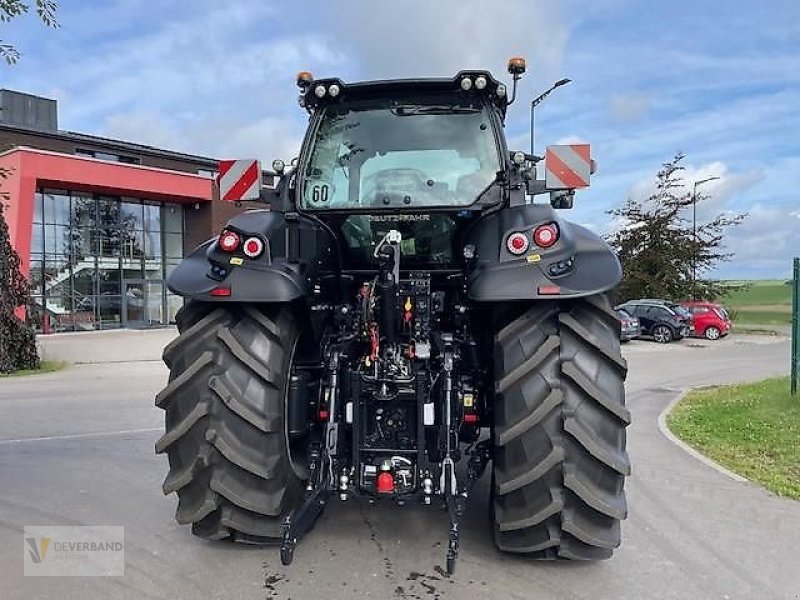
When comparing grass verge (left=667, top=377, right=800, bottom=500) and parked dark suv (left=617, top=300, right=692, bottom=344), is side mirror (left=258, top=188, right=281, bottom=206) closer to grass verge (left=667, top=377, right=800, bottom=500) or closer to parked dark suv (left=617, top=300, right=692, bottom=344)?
grass verge (left=667, top=377, right=800, bottom=500)

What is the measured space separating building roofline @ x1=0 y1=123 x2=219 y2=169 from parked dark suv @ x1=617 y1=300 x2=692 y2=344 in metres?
21.7

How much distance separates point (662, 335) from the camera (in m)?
30.0

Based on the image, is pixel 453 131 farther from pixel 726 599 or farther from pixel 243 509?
pixel 726 599

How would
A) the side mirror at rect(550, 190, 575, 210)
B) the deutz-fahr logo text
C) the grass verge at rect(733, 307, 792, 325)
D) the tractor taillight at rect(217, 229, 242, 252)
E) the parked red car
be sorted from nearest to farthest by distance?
the tractor taillight at rect(217, 229, 242, 252) < the deutz-fahr logo text < the side mirror at rect(550, 190, 575, 210) < the parked red car < the grass verge at rect(733, 307, 792, 325)

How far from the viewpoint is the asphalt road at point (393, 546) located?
3740 millimetres

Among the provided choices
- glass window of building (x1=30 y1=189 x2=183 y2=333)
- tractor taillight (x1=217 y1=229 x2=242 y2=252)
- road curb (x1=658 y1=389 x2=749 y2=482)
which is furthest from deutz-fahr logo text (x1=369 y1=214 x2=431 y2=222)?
glass window of building (x1=30 y1=189 x2=183 y2=333)

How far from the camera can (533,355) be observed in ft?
12.3

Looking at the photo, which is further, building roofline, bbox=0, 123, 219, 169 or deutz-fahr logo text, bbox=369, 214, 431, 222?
building roofline, bbox=0, 123, 219, 169

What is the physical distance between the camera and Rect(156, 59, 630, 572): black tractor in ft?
12.3

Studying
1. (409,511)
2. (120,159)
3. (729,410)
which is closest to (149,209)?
(120,159)

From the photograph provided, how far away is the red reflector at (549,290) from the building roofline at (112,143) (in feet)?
112

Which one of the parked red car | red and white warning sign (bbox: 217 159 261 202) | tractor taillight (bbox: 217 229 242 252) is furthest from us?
the parked red car

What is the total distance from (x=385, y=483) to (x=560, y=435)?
0.97 meters

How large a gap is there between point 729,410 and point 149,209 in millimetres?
29430
